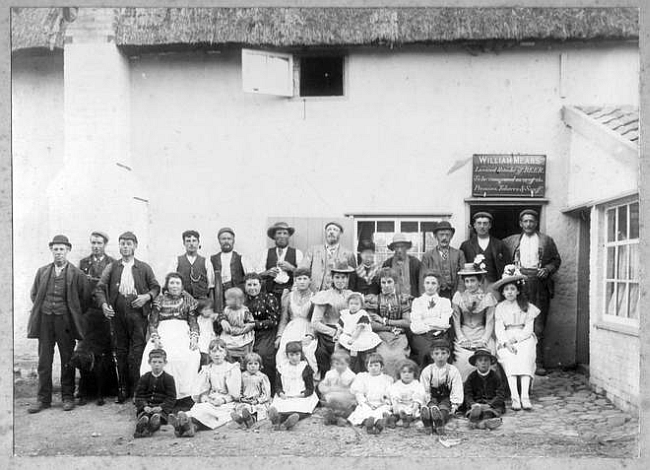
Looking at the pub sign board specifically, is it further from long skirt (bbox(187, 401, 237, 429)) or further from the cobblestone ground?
long skirt (bbox(187, 401, 237, 429))

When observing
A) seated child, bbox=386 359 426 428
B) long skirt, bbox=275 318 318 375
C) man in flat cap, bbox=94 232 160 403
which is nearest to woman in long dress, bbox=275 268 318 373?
long skirt, bbox=275 318 318 375

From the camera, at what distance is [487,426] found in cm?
469

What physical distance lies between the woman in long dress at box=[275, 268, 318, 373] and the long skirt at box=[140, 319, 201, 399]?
0.62m

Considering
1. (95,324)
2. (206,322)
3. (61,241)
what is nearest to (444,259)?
(206,322)

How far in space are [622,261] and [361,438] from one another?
223cm

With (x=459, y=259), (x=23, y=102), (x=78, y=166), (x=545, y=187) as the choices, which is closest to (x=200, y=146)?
(x=78, y=166)

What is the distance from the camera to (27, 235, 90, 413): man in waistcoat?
4.92 metres

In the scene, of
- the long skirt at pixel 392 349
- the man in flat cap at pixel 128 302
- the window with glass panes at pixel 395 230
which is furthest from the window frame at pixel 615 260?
the man in flat cap at pixel 128 302

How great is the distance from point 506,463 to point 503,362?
0.74 m

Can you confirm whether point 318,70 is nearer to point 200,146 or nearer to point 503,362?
point 200,146

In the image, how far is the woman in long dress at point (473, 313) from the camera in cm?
505

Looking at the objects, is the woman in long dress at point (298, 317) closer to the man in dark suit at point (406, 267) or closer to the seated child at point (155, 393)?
the man in dark suit at point (406, 267)

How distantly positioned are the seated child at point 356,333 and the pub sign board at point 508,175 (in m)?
1.19

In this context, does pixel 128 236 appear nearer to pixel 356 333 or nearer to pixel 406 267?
pixel 356 333
